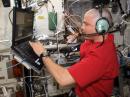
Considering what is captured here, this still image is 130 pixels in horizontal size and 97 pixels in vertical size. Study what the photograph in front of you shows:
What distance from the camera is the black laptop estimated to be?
1902 mm

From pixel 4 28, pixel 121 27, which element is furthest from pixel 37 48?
pixel 121 27

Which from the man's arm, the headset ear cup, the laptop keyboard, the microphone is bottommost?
the man's arm

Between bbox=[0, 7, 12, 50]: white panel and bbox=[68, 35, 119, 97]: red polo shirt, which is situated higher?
bbox=[0, 7, 12, 50]: white panel

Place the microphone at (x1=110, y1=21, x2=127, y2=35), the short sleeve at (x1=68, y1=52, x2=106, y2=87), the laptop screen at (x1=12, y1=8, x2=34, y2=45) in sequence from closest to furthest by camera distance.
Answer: the short sleeve at (x1=68, y1=52, x2=106, y2=87) → the laptop screen at (x1=12, y1=8, x2=34, y2=45) → the microphone at (x1=110, y1=21, x2=127, y2=35)

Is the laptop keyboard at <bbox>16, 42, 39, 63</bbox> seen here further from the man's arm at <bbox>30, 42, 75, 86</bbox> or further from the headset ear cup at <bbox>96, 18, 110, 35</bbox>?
the headset ear cup at <bbox>96, 18, 110, 35</bbox>

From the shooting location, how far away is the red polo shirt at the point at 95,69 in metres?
1.66

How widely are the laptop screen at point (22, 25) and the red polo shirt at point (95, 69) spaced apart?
0.51m

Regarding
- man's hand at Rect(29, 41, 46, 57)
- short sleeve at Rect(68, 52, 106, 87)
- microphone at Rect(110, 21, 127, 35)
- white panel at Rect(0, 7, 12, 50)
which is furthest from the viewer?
microphone at Rect(110, 21, 127, 35)

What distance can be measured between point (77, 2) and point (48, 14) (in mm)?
387

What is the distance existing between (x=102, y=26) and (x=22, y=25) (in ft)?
2.24

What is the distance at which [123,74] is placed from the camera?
2.75m

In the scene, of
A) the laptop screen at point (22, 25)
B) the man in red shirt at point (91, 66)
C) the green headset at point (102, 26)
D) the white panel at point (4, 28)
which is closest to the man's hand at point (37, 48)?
the man in red shirt at point (91, 66)

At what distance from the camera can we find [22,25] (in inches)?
81.5

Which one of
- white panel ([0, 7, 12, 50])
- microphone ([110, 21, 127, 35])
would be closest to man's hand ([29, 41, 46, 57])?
white panel ([0, 7, 12, 50])
